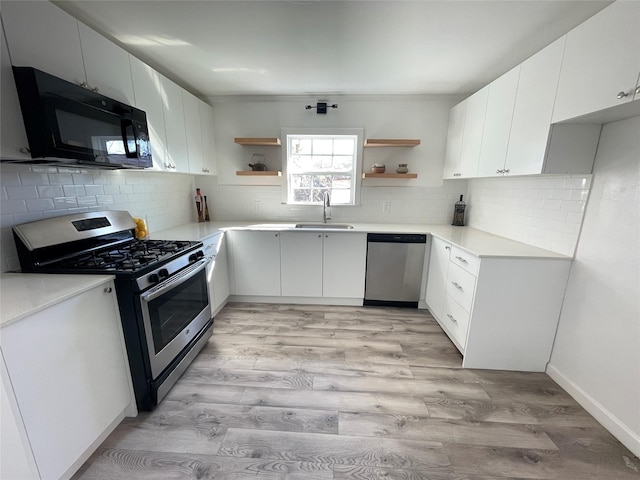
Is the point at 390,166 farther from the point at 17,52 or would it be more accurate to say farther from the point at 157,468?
the point at 157,468

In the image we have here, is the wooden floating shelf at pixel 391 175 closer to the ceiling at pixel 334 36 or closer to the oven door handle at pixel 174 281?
the ceiling at pixel 334 36

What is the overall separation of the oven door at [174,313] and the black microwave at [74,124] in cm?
83

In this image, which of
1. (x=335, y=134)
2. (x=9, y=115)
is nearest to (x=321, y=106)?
(x=335, y=134)

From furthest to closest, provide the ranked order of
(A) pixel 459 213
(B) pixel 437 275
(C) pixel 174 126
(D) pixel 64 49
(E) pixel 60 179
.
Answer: (A) pixel 459 213, (B) pixel 437 275, (C) pixel 174 126, (E) pixel 60 179, (D) pixel 64 49

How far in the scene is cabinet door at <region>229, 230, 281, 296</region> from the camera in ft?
9.43

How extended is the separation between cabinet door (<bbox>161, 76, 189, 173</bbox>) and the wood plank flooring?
175 centimetres

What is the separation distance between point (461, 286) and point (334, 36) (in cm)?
214

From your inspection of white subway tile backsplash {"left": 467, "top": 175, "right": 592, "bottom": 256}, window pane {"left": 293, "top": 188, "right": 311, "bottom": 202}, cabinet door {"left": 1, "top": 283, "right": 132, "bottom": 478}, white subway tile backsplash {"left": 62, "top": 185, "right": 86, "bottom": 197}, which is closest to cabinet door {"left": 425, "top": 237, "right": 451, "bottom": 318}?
white subway tile backsplash {"left": 467, "top": 175, "right": 592, "bottom": 256}

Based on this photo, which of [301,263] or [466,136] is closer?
[466,136]

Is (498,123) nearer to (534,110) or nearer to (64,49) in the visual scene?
(534,110)

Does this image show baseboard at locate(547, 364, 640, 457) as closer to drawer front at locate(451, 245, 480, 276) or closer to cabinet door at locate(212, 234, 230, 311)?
drawer front at locate(451, 245, 480, 276)

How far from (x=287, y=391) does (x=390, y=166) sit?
2.70m

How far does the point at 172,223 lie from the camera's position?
2.89m

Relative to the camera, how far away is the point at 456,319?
7.22 ft
